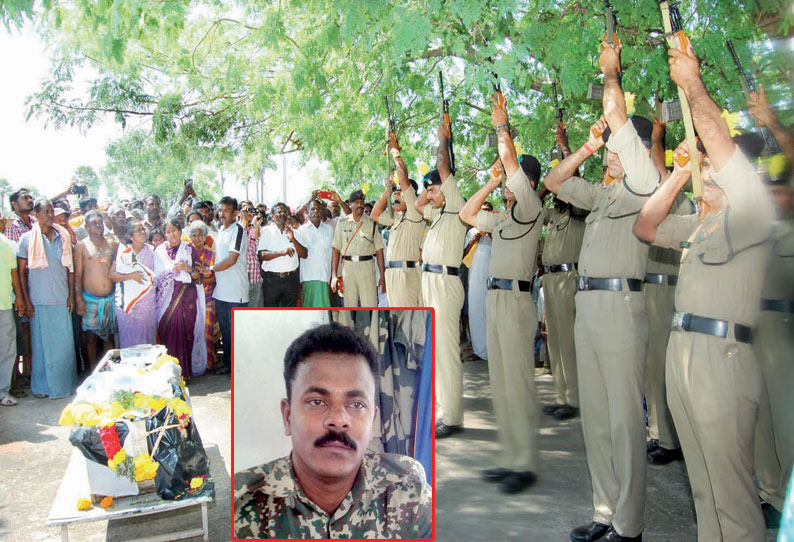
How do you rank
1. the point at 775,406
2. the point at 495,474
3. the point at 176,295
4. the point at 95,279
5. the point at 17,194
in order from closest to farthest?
1. the point at 775,406
2. the point at 495,474
3. the point at 95,279
4. the point at 17,194
5. the point at 176,295

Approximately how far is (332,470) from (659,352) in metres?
3.93

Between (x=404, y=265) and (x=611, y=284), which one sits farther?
(x=404, y=265)

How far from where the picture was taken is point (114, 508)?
3.86 meters

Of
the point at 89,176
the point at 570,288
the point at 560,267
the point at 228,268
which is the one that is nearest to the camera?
the point at 570,288

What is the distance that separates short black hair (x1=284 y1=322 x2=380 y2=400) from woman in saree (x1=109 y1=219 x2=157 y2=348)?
5944 millimetres

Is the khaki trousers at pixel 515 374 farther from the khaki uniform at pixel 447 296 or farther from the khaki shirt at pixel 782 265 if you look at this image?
the khaki shirt at pixel 782 265

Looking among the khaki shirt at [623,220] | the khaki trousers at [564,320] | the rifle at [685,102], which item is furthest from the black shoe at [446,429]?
the rifle at [685,102]

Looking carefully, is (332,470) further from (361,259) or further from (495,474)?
(361,259)

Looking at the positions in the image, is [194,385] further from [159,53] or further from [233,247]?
[159,53]

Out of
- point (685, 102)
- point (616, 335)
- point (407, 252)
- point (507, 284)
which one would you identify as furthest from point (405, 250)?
Result: point (685, 102)

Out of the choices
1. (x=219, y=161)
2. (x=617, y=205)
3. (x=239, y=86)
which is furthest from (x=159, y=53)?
(x=617, y=205)

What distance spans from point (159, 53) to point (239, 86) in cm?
132

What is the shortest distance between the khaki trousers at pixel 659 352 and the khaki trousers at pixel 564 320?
3.42ft

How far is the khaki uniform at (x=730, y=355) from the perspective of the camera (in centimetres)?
302
